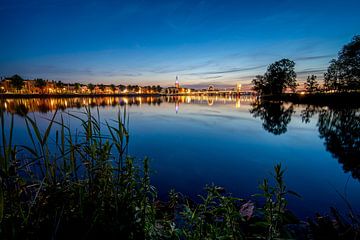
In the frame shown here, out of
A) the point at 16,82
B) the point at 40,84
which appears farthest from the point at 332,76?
the point at 40,84

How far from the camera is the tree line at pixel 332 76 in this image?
4584cm

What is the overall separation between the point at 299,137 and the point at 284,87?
68220 millimetres

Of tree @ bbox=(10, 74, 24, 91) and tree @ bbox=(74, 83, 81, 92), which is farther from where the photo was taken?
tree @ bbox=(74, 83, 81, 92)

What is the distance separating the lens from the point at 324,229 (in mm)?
3557

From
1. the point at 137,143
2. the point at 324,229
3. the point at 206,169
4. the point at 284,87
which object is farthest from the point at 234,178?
the point at 284,87

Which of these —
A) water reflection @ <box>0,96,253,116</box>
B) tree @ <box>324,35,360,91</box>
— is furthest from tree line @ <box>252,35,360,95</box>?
water reflection @ <box>0,96,253,116</box>

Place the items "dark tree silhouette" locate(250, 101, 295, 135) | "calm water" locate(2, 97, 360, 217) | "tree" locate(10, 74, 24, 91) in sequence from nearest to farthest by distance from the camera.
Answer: "calm water" locate(2, 97, 360, 217)
"dark tree silhouette" locate(250, 101, 295, 135)
"tree" locate(10, 74, 24, 91)

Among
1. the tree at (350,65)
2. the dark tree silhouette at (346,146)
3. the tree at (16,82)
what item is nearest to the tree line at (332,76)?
the tree at (350,65)

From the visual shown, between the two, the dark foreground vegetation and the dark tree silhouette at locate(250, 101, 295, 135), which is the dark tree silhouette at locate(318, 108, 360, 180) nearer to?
the dark tree silhouette at locate(250, 101, 295, 135)

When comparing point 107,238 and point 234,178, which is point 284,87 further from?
point 107,238

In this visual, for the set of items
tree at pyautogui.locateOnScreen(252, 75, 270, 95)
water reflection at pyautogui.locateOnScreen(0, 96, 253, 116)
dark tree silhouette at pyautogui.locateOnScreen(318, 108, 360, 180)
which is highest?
tree at pyautogui.locateOnScreen(252, 75, 270, 95)

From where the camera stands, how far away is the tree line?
4584 centimetres

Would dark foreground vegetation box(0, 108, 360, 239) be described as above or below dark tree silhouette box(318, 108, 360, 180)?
above

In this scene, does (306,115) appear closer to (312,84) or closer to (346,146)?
(346,146)
